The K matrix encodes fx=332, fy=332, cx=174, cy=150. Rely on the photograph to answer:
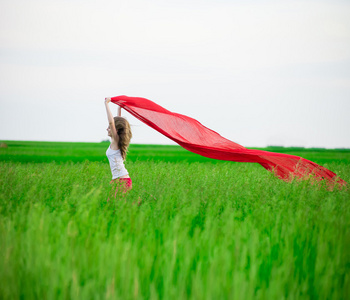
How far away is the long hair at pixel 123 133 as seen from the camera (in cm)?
536

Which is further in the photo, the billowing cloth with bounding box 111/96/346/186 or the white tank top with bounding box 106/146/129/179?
the billowing cloth with bounding box 111/96/346/186

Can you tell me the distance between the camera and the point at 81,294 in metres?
2.10

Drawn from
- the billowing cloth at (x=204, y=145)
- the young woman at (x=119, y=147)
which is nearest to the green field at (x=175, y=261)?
the young woman at (x=119, y=147)

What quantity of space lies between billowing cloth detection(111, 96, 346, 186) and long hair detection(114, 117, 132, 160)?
3.82 feet

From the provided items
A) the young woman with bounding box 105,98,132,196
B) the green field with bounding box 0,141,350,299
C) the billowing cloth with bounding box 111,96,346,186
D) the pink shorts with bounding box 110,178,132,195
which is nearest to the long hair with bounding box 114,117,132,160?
the young woman with bounding box 105,98,132,196

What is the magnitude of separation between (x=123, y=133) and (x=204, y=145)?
6.87ft

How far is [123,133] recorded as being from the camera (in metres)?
5.37

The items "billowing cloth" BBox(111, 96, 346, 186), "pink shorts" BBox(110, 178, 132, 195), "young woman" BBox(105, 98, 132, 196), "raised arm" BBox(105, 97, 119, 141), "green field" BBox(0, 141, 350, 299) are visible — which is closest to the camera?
"green field" BBox(0, 141, 350, 299)

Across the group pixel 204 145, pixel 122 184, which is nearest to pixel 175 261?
pixel 122 184

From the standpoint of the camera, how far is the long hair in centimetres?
536

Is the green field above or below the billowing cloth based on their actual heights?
below

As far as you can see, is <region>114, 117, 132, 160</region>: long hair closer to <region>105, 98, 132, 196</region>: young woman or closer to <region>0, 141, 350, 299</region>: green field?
<region>105, 98, 132, 196</region>: young woman

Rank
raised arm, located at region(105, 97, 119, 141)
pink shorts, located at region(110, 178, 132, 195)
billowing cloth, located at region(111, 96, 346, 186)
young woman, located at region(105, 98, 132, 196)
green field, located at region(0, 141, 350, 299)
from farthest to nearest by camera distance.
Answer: billowing cloth, located at region(111, 96, 346, 186) → young woman, located at region(105, 98, 132, 196) → raised arm, located at region(105, 97, 119, 141) → pink shorts, located at region(110, 178, 132, 195) → green field, located at region(0, 141, 350, 299)

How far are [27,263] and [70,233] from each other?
416 millimetres
